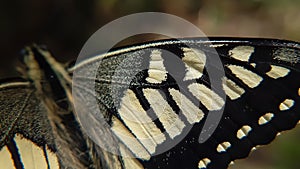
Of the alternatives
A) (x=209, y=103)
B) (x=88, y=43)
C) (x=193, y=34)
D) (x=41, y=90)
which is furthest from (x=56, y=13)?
(x=209, y=103)

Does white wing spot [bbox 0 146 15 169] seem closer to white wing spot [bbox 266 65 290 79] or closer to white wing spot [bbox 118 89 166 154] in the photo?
white wing spot [bbox 118 89 166 154]

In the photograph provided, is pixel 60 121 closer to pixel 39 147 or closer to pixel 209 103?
pixel 39 147

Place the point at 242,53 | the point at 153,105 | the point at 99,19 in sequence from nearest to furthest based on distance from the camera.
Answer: the point at 242,53 → the point at 153,105 → the point at 99,19

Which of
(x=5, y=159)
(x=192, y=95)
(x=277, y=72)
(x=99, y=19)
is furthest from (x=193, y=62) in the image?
(x=99, y=19)

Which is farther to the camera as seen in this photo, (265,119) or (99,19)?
(99,19)

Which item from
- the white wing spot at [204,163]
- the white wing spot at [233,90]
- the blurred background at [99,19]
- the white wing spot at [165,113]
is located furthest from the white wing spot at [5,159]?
the blurred background at [99,19]

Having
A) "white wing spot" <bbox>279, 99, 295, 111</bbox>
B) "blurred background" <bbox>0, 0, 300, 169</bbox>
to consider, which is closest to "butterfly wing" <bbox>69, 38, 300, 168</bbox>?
"white wing spot" <bbox>279, 99, 295, 111</bbox>

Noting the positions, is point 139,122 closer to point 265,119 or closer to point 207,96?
point 207,96
